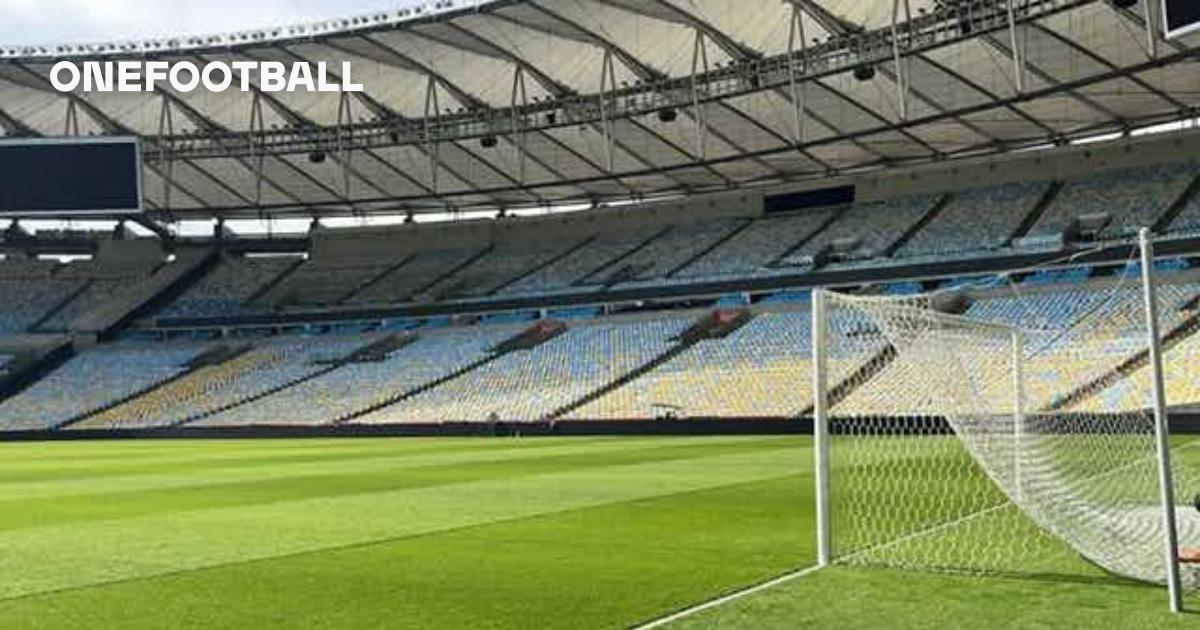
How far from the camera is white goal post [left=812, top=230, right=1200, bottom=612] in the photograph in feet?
30.1

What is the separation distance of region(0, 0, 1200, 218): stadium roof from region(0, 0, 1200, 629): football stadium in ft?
0.59

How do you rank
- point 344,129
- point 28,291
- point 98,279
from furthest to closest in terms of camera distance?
1. point 98,279
2. point 28,291
3. point 344,129

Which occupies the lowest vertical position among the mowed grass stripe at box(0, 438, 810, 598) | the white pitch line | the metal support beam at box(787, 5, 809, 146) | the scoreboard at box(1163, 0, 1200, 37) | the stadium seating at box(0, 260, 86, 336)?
the white pitch line

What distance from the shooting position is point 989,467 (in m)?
10.1

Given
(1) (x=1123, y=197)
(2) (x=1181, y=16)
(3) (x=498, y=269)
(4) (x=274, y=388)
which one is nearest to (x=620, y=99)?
(3) (x=498, y=269)

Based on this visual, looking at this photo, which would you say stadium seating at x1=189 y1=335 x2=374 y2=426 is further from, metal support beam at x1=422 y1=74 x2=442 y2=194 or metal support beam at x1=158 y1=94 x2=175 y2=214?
metal support beam at x1=422 y1=74 x2=442 y2=194

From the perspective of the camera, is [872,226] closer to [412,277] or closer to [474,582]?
[412,277]

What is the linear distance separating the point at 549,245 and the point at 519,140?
1176 centimetres

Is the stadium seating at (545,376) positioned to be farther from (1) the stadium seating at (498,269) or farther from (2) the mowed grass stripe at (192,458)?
(1) the stadium seating at (498,269)

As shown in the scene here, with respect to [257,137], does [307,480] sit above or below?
below

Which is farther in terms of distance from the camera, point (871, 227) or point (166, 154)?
point (166, 154)

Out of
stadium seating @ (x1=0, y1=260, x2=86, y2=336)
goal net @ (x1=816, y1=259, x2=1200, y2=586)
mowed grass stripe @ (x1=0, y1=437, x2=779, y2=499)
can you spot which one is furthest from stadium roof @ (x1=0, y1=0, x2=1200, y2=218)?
mowed grass stripe @ (x1=0, y1=437, x2=779, y2=499)

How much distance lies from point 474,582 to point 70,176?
143ft

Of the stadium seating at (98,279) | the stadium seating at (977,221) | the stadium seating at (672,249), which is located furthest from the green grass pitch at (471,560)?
the stadium seating at (98,279)
